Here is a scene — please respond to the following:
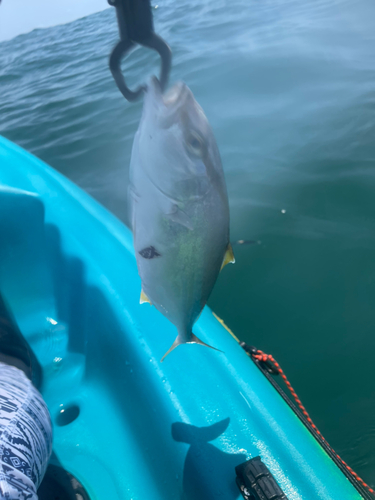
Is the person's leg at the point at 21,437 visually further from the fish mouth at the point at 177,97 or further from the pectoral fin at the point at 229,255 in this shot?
the fish mouth at the point at 177,97

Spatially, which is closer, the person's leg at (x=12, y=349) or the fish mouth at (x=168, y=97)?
the fish mouth at (x=168, y=97)

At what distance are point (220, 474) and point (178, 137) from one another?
4.19 ft

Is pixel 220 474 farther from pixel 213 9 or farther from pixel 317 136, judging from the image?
pixel 213 9

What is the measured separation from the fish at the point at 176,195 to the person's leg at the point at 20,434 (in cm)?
74

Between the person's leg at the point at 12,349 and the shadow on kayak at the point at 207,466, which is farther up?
the person's leg at the point at 12,349

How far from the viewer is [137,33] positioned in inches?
30.0

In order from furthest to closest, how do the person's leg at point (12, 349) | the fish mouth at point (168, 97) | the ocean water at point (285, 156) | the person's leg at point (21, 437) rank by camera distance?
the ocean water at point (285, 156)
the person's leg at point (12, 349)
the person's leg at point (21, 437)
the fish mouth at point (168, 97)

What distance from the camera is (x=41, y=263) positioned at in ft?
8.48

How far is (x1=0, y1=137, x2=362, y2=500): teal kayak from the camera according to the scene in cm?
139

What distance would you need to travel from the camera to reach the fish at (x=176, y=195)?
0.73 meters

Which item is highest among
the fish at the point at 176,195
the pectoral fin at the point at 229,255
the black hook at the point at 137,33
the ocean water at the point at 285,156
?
the black hook at the point at 137,33

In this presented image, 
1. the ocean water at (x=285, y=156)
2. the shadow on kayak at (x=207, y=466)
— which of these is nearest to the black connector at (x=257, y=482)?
the shadow on kayak at (x=207, y=466)

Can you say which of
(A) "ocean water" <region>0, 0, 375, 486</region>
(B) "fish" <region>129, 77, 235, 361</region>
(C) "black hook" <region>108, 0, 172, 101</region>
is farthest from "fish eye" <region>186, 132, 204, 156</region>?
(A) "ocean water" <region>0, 0, 375, 486</region>

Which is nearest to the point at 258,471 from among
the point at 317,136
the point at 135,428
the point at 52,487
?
the point at 135,428
